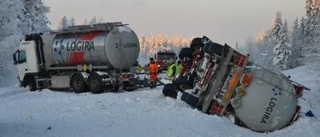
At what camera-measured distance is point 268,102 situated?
13.3 meters

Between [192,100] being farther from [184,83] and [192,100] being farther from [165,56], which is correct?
[165,56]

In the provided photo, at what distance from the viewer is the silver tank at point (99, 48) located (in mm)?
23578

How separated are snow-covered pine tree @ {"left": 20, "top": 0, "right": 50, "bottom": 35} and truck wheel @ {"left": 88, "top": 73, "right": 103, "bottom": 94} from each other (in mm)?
22509

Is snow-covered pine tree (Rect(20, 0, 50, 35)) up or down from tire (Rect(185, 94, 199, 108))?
up

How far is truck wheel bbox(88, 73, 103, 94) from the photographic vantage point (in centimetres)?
2352

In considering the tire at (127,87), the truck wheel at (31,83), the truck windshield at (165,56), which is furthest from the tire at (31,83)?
the truck windshield at (165,56)

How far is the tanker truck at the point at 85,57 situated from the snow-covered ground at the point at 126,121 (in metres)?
6.12

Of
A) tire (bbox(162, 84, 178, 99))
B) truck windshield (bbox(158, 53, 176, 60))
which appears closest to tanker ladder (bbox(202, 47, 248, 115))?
tire (bbox(162, 84, 178, 99))

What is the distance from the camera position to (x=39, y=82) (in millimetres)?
27062

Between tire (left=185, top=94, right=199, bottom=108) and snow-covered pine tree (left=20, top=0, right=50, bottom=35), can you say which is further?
snow-covered pine tree (left=20, top=0, right=50, bottom=35)

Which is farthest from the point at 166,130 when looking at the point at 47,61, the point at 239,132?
the point at 47,61

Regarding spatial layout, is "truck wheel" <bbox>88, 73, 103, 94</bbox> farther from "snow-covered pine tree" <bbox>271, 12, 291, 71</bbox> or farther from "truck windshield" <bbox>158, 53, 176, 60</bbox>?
"snow-covered pine tree" <bbox>271, 12, 291, 71</bbox>

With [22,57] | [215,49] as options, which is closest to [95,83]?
[22,57]

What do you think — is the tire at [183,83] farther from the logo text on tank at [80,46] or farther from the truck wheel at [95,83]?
the logo text on tank at [80,46]
